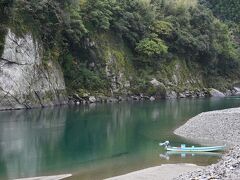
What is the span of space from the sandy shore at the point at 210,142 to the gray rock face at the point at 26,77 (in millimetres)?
26874

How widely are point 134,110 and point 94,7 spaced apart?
79.4 feet

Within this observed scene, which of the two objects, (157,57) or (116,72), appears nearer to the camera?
(116,72)

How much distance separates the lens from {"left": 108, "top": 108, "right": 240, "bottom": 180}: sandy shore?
917 inches

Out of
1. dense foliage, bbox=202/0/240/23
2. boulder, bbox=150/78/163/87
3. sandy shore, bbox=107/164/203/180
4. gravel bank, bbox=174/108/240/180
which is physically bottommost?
sandy shore, bbox=107/164/203/180

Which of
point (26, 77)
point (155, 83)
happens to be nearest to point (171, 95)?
point (155, 83)

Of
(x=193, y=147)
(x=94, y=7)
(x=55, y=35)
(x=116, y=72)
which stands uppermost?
(x=94, y=7)

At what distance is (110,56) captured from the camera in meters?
85.9

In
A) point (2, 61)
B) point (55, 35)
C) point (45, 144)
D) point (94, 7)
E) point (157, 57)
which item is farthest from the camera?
point (157, 57)

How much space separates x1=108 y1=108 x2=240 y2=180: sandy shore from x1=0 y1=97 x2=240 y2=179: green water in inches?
63.6

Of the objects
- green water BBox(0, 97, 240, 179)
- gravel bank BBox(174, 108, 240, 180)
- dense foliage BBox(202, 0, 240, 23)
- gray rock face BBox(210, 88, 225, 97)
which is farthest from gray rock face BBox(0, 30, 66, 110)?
dense foliage BBox(202, 0, 240, 23)

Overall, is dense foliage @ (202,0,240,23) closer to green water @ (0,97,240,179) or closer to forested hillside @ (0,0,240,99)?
forested hillside @ (0,0,240,99)

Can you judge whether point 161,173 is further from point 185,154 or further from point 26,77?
point 26,77

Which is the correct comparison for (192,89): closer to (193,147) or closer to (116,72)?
(116,72)

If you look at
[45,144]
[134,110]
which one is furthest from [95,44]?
[45,144]
